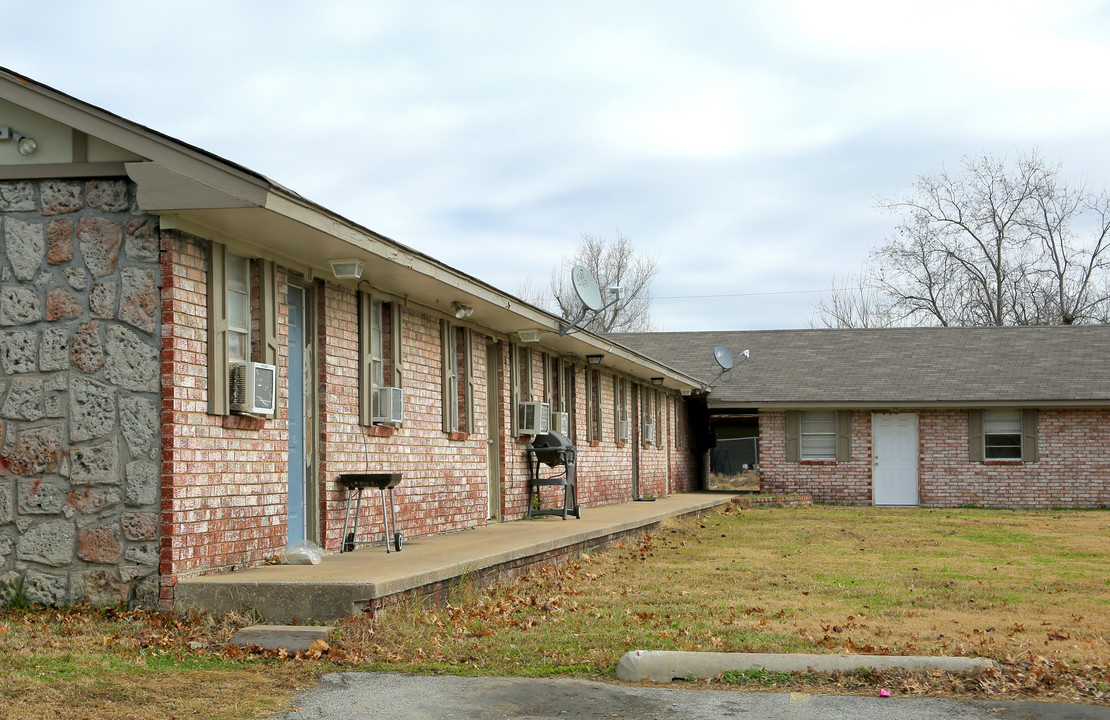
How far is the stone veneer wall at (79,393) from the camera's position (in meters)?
7.84

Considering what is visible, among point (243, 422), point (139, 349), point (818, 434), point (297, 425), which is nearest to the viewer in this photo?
point (139, 349)

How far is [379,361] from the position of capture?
36.8 feet

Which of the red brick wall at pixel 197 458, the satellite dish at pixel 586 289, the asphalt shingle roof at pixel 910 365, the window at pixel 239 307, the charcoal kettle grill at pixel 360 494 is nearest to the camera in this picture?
the red brick wall at pixel 197 458

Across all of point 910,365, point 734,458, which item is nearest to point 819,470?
point 910,365

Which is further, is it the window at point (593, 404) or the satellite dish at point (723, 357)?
the satellite dish at point (723, 357)

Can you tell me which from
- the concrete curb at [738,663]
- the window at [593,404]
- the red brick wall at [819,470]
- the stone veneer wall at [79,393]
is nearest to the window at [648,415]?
the red brick wall at [819,470]

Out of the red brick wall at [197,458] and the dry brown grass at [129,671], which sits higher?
the red brick wall at [197,458]

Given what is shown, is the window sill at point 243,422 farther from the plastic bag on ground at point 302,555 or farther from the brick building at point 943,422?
the brick building at point 943,422

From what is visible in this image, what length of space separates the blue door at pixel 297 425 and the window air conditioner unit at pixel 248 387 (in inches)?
40.5

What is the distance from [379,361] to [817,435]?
17.1 m

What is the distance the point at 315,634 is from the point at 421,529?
4.83 m

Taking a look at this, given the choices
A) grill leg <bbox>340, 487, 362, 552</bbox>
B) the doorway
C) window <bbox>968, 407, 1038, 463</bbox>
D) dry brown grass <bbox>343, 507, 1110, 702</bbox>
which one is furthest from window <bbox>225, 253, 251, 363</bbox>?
window <bbox>968, 407, 1038, 463</bbox>

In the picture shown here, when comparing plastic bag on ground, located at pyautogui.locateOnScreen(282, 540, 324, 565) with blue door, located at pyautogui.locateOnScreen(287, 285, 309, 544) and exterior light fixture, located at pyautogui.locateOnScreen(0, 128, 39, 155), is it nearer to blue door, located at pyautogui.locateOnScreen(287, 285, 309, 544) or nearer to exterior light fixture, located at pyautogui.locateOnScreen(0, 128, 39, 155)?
blue door, located at pyautogui.locateOnScreen(287, 285, 309, 544)

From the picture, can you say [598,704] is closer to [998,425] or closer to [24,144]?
[24,144]
